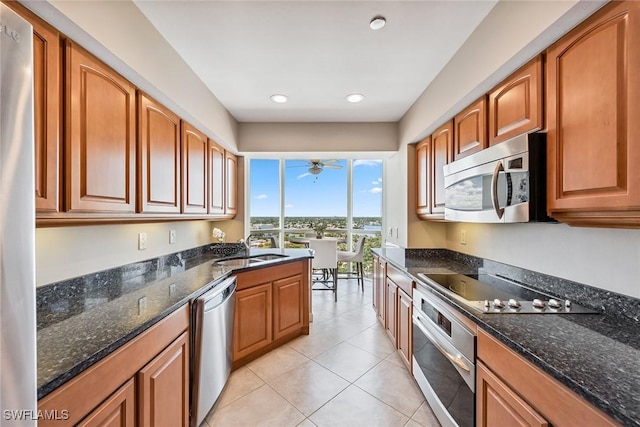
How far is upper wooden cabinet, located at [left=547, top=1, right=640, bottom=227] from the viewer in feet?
2.95

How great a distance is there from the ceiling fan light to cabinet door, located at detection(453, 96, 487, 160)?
0.94 metres

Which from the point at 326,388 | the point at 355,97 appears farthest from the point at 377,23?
the point at 326,388

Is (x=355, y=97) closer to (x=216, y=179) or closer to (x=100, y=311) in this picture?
(x=216, y=179)

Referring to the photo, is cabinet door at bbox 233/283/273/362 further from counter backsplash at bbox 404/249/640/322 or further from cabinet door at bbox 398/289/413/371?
counter backsplash at bbox 404/249/640/322

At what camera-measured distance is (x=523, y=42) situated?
1.27 meters

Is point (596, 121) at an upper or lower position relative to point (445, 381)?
upper

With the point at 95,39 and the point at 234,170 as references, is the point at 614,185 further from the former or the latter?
the point at 234,170

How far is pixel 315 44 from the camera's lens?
1822 millimetres

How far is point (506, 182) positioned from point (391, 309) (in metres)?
1.67

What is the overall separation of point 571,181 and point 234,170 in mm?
3196

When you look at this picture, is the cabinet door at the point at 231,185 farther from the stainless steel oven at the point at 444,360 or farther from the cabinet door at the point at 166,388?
the stainless steel oven at the point at 444,360

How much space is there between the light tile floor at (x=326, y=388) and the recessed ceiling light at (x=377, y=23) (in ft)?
8.28

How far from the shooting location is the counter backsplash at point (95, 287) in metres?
1.23

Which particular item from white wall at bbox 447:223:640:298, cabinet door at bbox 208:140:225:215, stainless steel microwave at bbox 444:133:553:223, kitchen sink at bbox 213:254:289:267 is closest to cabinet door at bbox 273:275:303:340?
kitchen sink at bbox 213:254:289:267
